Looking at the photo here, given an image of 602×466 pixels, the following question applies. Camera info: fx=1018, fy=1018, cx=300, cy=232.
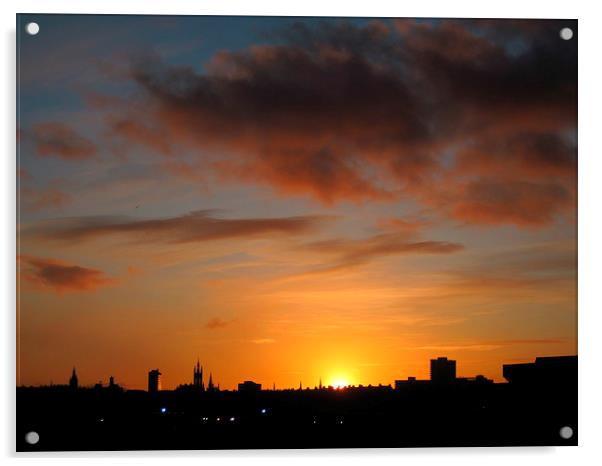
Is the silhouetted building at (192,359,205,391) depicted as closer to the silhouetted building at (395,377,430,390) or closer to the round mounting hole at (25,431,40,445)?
the round mounting hole at (25,431,40,445)

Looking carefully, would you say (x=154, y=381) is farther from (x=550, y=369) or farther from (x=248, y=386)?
(x=550, y=369)

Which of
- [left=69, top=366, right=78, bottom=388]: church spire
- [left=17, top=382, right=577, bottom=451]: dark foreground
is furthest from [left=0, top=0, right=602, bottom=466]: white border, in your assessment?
[left=69, top=366, right=78, bottom=388]: church spire

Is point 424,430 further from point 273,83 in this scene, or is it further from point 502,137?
point 273,83

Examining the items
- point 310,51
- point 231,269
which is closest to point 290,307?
point 231,269

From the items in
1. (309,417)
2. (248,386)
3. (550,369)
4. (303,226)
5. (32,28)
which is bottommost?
(309,417)
